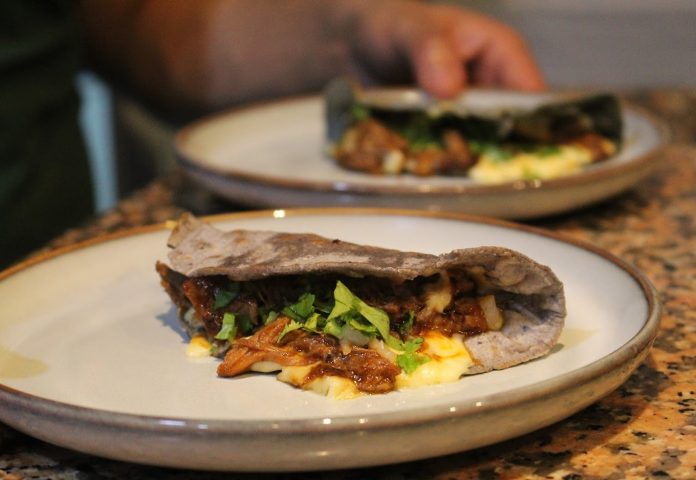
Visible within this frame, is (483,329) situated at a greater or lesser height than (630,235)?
greater

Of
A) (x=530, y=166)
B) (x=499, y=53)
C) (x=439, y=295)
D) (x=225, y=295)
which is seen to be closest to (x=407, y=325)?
(x=439, y=295)

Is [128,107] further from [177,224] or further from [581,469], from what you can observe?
[581,469]

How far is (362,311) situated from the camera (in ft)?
4.73

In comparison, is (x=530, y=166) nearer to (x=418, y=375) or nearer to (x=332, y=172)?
(x=332, y=172)

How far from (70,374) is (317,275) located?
393mm

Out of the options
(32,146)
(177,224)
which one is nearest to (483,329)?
(177,224)

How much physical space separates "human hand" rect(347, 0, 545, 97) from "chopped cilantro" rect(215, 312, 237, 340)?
1.84 meters

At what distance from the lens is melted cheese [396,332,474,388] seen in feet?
4.47

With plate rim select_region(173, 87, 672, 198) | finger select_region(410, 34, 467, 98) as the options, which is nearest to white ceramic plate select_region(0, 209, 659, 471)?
plate rim select_region(173, 87, 672, 198)

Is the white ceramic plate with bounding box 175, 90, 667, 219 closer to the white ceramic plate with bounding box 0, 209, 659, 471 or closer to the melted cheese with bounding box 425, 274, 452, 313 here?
the white ceramic plate with bounding box 0, 209, 659, 471

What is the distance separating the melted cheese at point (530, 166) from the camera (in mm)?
2588

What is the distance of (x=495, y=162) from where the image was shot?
2658 millimetres

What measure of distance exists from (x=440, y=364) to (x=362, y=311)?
14 cm

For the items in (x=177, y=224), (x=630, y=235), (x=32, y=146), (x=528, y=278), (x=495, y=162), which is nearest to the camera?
(x=528, y=278)
